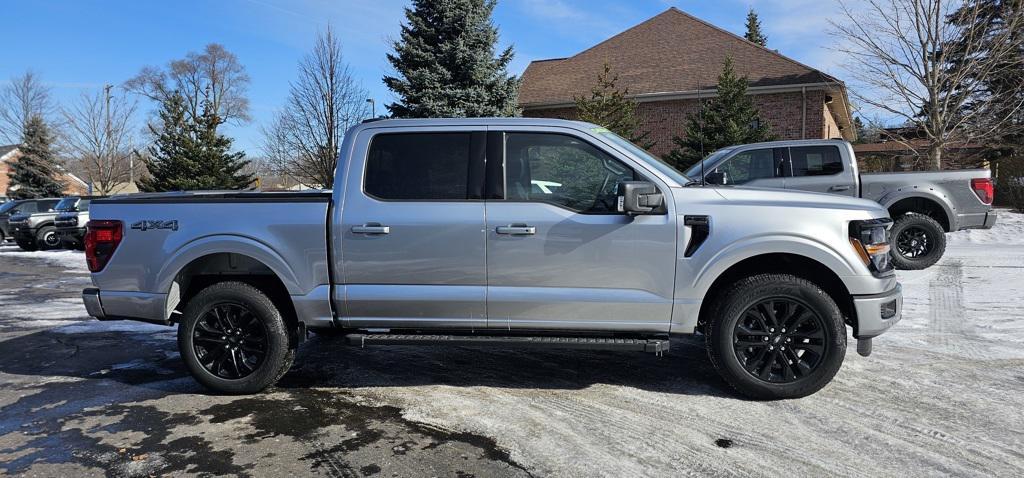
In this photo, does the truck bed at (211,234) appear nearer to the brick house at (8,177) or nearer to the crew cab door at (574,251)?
the crew cab door at (574,251)

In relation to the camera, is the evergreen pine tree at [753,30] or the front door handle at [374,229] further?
the evergreen pine tree at [753,30]

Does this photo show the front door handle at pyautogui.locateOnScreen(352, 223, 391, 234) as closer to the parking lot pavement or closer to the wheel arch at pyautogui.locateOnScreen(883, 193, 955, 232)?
the parking lot pavement

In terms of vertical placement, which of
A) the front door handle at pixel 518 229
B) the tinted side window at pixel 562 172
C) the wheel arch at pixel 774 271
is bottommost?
the wheel arch at pixel 774 271

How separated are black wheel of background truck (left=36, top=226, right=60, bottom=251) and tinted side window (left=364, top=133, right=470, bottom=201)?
791 inches

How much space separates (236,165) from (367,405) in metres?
22.9

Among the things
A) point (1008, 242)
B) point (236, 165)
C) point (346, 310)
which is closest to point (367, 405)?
point (346, 310)

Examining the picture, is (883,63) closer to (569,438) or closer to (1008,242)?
(1008,242)

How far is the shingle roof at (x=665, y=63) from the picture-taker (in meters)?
21.5

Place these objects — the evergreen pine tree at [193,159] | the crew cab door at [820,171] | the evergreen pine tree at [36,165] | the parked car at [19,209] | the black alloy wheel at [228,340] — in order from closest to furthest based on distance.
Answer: the black alloy wheel at [228,340]
the crew cab door at [820,171]
the parked car at [19,209]
the evergreen pine tree at [193,159]
the evergreen pine tree at [36,165]

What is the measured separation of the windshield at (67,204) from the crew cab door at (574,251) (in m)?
20.5

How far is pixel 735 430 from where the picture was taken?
147 inches

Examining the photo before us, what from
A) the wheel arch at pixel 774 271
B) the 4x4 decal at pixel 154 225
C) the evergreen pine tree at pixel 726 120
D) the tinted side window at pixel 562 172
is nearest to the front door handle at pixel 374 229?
the tinted side window at pixel 562 172

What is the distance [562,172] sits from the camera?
435cm

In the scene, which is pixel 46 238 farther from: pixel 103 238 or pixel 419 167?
pixel 419 167
